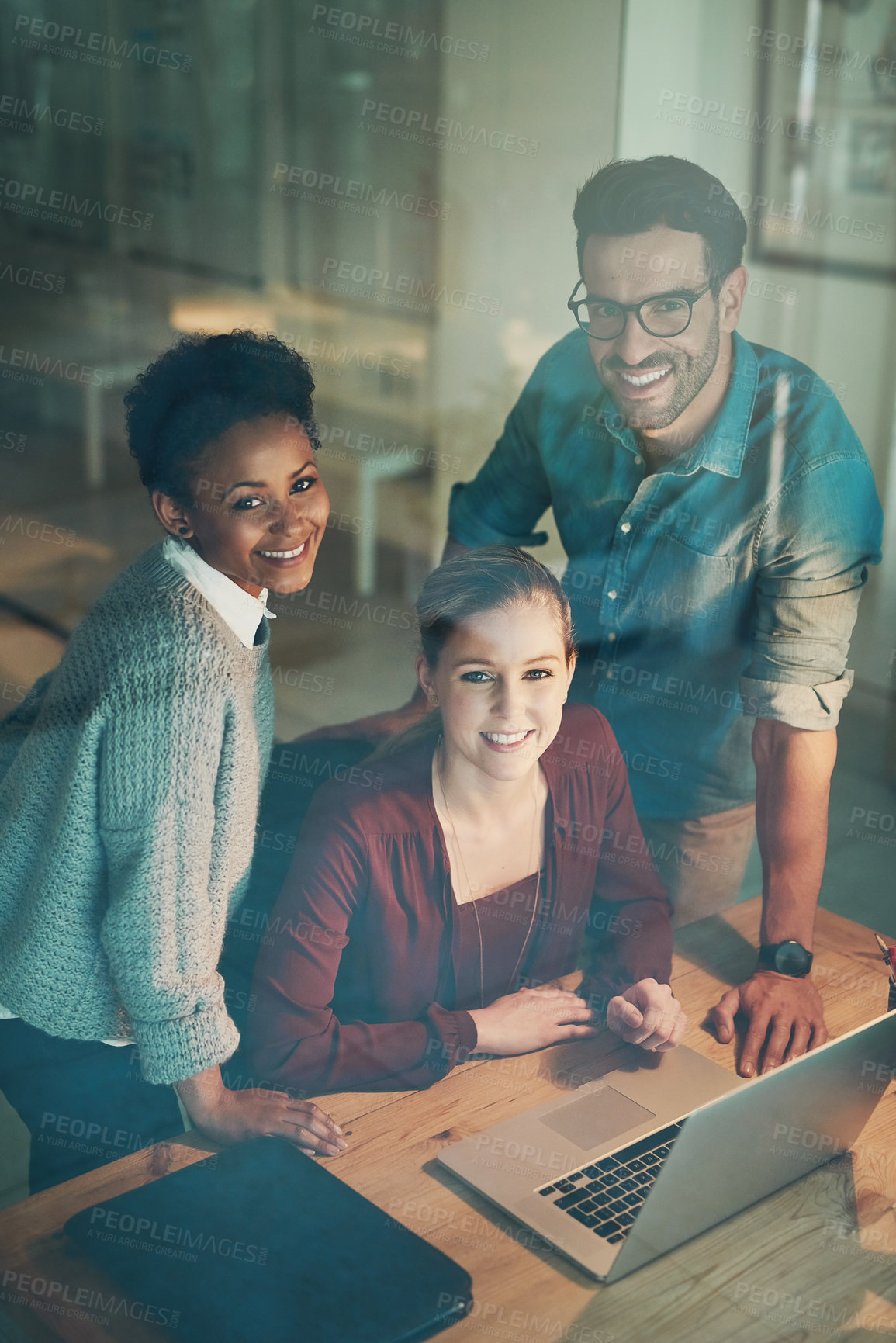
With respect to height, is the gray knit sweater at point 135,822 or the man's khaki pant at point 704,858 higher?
the gray knit sweater at point 135,822

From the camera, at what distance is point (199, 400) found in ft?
3.72

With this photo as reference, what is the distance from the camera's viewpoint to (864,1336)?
113cm

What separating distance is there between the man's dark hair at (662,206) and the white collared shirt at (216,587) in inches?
26.1

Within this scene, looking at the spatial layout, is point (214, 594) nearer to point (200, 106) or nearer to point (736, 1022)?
point (200, 106)

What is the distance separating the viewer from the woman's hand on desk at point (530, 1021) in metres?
1.40

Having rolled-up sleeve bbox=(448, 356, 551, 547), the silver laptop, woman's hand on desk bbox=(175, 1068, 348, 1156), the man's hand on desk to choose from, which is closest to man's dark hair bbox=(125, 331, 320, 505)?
rolled-up sleeve bbox=(448, 356, 551, 547)

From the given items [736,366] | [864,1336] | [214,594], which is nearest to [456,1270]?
[864,1336]

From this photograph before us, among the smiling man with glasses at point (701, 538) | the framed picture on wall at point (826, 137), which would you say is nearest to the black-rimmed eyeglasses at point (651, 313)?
the smiling man with glasses at point (701, 538)

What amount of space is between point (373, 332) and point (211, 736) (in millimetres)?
914

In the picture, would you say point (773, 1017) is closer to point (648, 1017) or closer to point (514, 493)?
point (648, 1017)

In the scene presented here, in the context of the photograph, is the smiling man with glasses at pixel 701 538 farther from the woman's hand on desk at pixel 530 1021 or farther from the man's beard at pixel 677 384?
the woman's hand on desk at pixel 530 1021

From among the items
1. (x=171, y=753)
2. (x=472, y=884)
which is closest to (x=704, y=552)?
(x=472, y=884)

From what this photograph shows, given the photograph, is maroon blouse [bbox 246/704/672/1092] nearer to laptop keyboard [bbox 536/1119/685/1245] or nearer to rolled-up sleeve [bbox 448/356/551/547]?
laptop keyboard [bbox 536/1119/685/1245]

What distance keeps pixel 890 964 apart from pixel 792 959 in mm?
127
